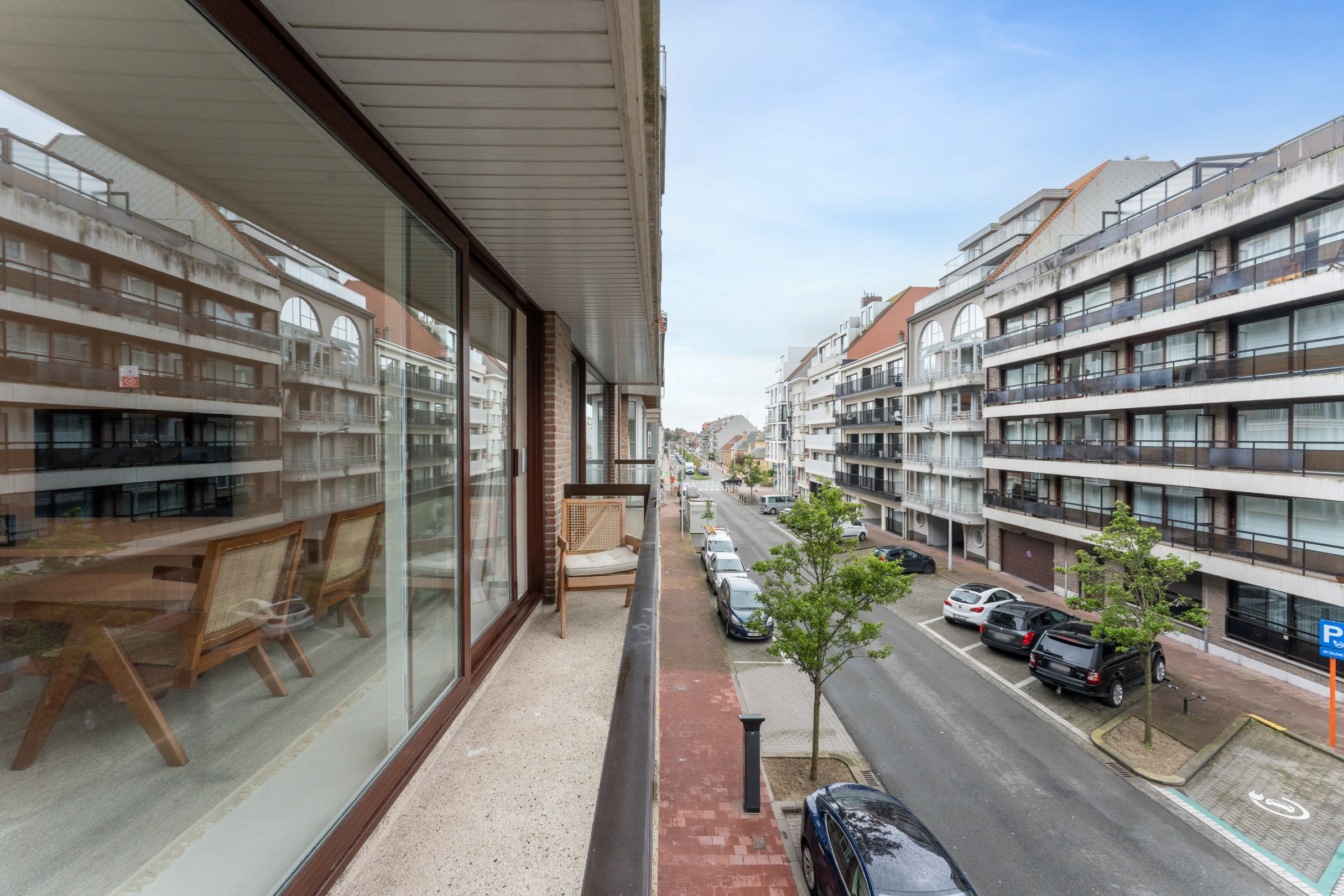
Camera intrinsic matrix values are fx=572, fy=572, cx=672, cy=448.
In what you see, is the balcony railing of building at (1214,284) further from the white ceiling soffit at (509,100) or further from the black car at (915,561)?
the white ceiling soffit at (509,100)

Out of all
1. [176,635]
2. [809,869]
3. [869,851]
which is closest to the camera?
[176,635]

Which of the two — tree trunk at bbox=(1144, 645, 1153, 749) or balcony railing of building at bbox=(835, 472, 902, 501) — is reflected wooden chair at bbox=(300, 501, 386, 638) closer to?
tree trunk at bbox=(1144, 645, 1153, 749)

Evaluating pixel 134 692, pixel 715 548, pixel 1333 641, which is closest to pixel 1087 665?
pixel 1333 641

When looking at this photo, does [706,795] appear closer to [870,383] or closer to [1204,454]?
[1204,454]

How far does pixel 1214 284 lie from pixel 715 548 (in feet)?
59.6

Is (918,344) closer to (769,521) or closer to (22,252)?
(769,521)

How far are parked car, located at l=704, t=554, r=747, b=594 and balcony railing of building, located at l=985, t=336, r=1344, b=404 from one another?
13.1 m

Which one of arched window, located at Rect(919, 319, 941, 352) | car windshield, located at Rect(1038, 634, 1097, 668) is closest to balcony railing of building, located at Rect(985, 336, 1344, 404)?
car windshield, located at Rect(1038, 634, 1097, 668)

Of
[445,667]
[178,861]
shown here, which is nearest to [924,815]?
[445,667]

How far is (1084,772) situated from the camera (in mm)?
9938

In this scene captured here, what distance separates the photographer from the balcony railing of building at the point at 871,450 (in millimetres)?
33031

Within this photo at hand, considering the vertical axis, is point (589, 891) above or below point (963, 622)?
above

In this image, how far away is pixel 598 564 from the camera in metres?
5.21

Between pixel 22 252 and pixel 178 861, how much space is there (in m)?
1.51
